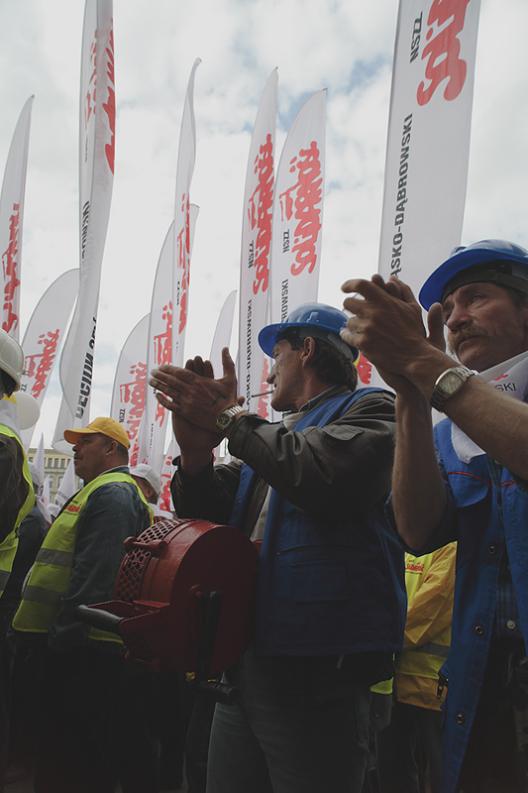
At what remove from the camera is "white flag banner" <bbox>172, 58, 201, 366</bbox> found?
23.6 ft

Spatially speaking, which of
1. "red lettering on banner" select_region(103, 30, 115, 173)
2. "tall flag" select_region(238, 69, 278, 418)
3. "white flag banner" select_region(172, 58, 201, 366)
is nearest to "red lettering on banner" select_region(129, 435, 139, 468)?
"white flag banner" select_region(172, 58, 201, 366)

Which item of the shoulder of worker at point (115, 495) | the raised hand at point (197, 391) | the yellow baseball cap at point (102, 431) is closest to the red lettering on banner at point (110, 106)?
the yellow baseball cap at point (102, 431)

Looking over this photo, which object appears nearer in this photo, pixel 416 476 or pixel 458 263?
pixel 416 476

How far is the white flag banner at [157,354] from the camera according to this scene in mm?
7584

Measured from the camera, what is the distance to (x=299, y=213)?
6473mm

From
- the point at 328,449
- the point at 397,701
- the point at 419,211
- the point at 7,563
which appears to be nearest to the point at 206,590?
the point at 328,449

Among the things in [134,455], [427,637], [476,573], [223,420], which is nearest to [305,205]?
[134,455]

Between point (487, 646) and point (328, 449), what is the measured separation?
2.27 feet

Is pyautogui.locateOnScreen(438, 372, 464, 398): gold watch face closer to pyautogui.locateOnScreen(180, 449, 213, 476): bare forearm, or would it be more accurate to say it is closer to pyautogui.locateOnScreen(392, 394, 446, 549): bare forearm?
pyautogui.locateOnScreen(392, 394, 446, 549): bare forearm

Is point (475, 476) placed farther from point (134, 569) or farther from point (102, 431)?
point (102, 431)

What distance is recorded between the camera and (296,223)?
646cm

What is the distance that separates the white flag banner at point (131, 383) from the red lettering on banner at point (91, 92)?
5258mm

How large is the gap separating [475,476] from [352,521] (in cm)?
46

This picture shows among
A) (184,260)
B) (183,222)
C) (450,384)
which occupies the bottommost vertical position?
(450,384)
